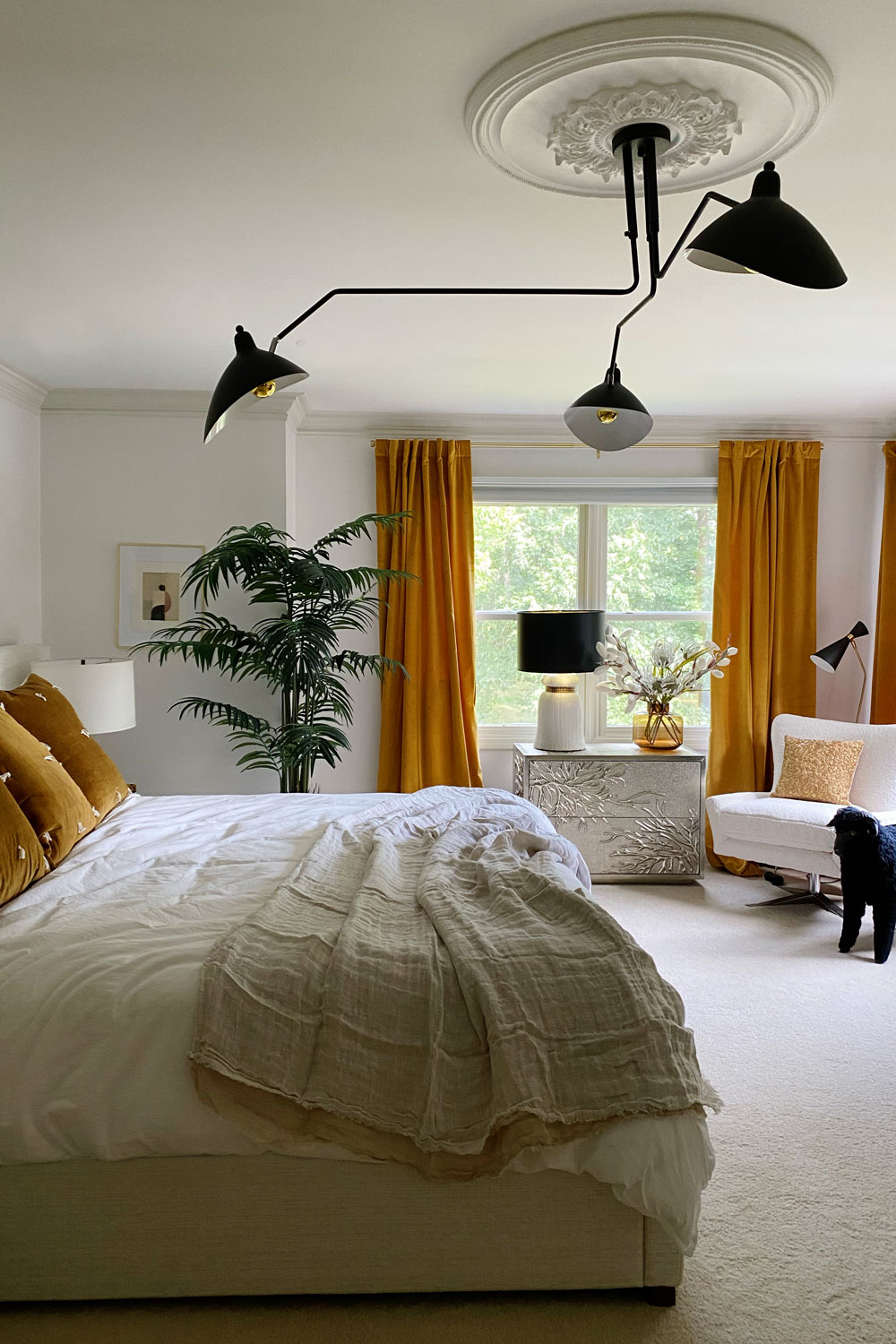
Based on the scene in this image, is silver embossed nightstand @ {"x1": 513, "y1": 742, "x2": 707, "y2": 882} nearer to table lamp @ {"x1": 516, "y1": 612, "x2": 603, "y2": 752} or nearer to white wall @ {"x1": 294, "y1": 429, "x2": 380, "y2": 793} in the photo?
table lamp @ {"x1": 516, "y1": 612, "x2": 603, "y2": 752}

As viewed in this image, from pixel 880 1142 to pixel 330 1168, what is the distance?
1603 millimetres

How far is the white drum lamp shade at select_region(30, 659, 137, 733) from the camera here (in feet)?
12.7

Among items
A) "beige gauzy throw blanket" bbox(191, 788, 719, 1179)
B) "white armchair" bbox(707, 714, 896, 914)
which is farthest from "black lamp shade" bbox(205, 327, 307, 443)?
"white armchair" bbox(707, 714, 896, 914)

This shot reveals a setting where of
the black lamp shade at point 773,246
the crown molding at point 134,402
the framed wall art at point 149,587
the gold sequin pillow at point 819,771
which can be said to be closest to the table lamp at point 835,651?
the gold sequin pillow at point 819,771

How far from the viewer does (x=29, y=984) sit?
77.3 inches

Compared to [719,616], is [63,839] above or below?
below

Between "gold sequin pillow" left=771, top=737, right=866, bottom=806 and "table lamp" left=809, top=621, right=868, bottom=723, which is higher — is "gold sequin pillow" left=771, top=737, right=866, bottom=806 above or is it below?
below

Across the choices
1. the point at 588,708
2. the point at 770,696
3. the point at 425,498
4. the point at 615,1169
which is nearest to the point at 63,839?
the point at 615,1169

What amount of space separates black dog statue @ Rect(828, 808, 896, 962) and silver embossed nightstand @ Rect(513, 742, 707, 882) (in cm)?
105

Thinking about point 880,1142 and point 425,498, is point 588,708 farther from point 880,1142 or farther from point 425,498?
point 880,1142

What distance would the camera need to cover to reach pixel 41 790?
9.12ft

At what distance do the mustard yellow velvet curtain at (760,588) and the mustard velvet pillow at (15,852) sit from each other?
3.92 metres

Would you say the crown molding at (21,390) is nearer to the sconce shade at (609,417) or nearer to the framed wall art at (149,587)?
the framed wall art at (149,587)

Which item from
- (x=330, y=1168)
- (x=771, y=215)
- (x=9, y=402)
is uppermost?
(x=9, y=402)
